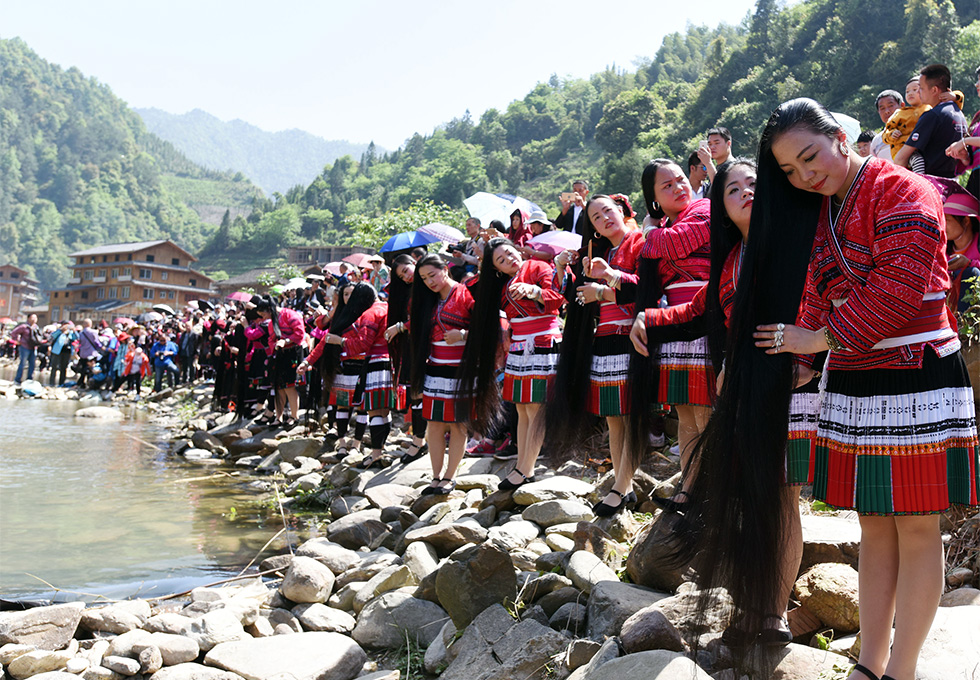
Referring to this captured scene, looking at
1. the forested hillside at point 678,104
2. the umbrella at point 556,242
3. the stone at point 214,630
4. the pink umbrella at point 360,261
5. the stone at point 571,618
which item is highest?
the forested hillside at point 678,104

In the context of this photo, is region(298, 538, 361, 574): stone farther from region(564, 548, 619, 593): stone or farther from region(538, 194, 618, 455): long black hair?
region(564, 548, 619, 593): stone

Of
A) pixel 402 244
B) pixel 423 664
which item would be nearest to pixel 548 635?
pixel 423 664

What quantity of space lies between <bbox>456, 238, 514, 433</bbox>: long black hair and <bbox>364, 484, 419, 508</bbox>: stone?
50.8 inches

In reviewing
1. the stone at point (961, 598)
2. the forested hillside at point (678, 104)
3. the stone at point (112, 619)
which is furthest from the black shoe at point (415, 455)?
the forested hillside at point (678, 104)

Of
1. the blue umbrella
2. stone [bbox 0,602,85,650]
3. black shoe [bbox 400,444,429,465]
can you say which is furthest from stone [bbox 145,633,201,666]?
the blue umbrella

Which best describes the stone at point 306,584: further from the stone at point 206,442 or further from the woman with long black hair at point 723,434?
the stone at point 206,442

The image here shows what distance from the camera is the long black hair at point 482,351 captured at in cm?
584

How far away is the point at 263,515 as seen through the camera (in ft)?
25.1

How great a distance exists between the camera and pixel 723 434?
8.52 ft

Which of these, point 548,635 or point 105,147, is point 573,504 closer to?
point 548,635

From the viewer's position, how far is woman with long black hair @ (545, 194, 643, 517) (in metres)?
4.41

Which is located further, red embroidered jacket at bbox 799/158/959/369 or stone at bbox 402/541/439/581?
stone at bbox 402/541/439/581

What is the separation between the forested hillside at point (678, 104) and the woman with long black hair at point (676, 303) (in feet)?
103

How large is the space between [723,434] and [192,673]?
2.93 metres
